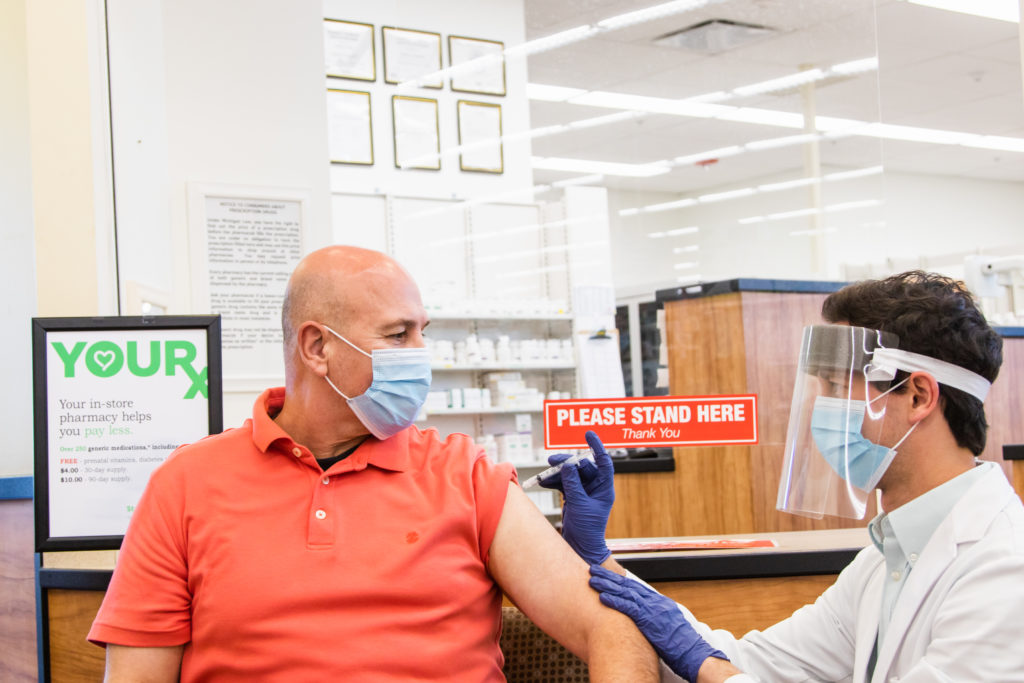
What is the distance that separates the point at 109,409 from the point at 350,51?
5418mm

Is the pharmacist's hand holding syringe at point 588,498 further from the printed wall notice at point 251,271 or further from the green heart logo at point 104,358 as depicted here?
the printed wall notice at point 251,271

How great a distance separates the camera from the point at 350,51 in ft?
23.6

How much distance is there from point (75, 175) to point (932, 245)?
13.8m

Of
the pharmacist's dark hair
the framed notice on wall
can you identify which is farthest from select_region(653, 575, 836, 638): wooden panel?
the framed notice on wall

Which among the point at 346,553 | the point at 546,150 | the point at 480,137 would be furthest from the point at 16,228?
the point at 546,150

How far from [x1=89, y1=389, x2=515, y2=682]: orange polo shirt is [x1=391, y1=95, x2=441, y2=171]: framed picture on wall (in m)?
5.79

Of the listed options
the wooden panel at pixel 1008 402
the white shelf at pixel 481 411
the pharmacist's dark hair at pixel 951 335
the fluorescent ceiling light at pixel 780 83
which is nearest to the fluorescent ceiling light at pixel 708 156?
the fluorescent ceiling light at pixel 780 83

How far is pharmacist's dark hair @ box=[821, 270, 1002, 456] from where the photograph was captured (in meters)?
1.54

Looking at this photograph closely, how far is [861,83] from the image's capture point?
9172mm

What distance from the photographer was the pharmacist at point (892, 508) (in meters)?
1.38

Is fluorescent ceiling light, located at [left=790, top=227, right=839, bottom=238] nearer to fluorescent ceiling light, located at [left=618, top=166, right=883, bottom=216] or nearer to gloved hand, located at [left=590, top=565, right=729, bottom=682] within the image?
fluorescent ceiling light, located at [left=618, top=166, right=883, bottom=216]

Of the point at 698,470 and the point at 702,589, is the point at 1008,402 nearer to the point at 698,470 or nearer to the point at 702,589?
the point at 698,470

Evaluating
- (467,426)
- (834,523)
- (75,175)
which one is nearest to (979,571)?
(75,175)

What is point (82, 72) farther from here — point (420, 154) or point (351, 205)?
point (420, 154)
